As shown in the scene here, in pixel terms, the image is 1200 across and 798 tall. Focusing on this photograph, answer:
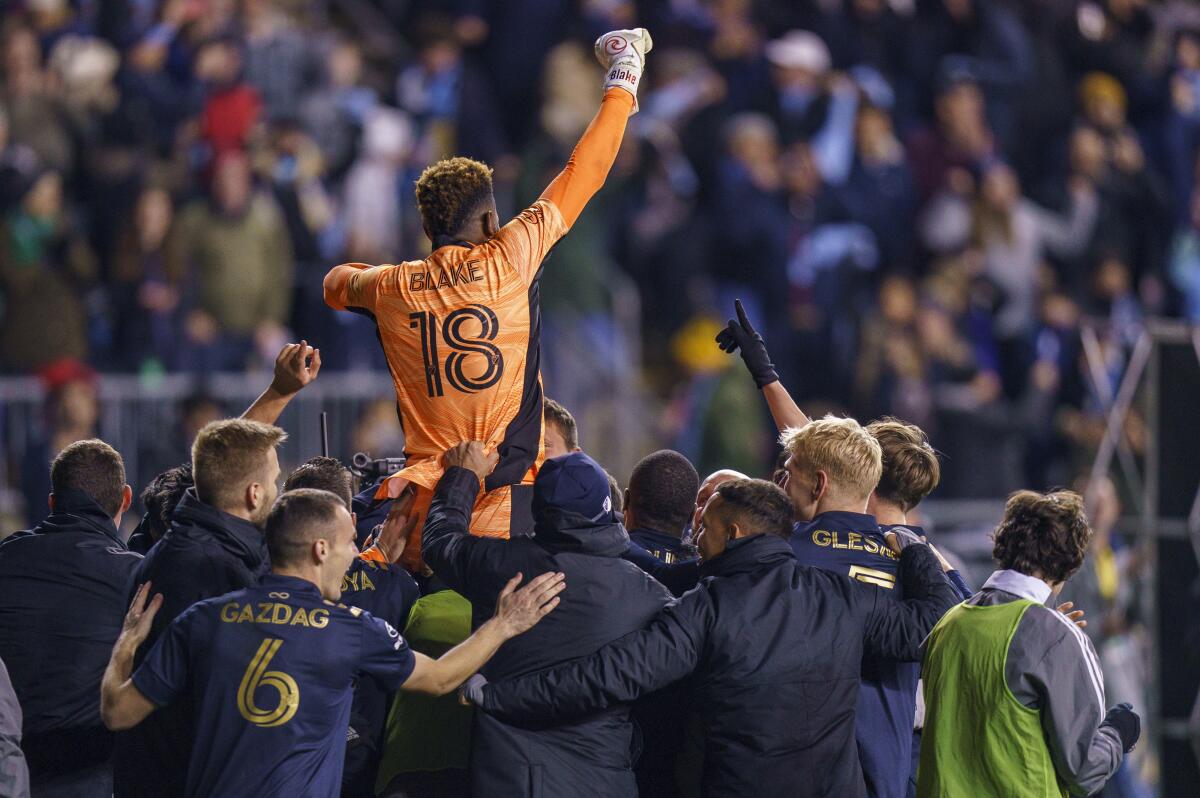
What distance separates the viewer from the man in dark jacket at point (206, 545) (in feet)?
17.3

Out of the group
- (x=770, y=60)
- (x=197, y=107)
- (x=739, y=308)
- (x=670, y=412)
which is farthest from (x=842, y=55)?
(x=739, y=308)

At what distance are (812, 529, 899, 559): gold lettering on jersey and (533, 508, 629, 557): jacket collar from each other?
77cm

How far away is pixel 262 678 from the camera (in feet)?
15.7

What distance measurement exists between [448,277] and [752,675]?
1.72 meters

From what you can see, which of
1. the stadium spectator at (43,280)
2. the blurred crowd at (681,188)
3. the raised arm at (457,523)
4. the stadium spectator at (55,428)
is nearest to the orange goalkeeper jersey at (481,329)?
the raised arm at (457,523)

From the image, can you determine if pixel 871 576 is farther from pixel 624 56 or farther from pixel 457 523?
pixel 624 56

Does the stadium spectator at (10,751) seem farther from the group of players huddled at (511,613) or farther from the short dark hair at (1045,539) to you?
the short dark hair at (1045,539)

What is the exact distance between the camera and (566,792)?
5180mm

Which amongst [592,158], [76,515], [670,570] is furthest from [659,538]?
[76,515]

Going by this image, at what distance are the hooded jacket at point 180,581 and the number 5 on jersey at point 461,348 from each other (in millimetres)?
844

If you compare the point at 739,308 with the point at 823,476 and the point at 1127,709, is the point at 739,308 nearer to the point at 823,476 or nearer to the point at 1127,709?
the point at 823,476

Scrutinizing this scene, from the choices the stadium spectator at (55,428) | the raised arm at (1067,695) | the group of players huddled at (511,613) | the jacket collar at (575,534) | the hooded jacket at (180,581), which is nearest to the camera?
the group of players huddled at (511,613)

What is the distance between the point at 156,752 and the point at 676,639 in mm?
1751

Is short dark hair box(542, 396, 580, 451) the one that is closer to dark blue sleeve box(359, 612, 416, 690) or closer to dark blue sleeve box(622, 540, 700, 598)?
dark blue sleeve box(622, 540, 700, 598)
